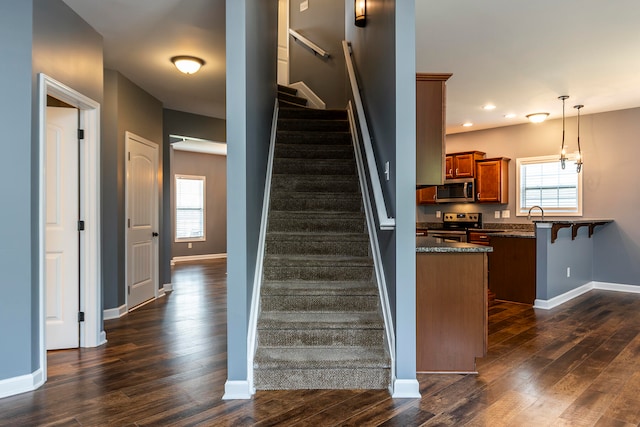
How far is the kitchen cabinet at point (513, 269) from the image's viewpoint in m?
4.84

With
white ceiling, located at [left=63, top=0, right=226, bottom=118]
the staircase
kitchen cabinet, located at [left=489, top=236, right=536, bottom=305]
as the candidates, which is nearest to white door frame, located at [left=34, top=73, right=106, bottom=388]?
white ceiling, located at [left=63, top=0, right=226, bottom=118]

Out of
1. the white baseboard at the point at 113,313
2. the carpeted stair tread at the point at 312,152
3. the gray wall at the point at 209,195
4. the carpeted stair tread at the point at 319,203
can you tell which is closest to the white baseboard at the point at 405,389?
the carpeted stair tread at the point at 319,203

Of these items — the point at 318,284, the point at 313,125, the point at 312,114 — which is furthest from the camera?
the point at 312,114

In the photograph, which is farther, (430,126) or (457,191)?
(457,191)

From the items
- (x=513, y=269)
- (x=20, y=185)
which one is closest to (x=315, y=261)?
(x=20, y=185)

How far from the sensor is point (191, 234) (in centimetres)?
951

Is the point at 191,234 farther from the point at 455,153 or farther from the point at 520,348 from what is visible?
the point at 520,348

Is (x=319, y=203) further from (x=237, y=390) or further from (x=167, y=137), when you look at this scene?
(x=167, y=137)

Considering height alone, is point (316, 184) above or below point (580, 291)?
above

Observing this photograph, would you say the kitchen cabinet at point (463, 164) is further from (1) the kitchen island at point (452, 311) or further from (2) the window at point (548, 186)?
(1) the kitchen island at point (452, 311)

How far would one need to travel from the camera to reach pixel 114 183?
14.0 ft

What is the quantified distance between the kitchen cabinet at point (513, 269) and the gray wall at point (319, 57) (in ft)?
10.0

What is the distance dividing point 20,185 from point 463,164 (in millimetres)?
6422

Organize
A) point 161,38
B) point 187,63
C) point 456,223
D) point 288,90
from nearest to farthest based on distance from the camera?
1. point 161,38
2. point 187,63
3. point 288,90
4. point 456,223
